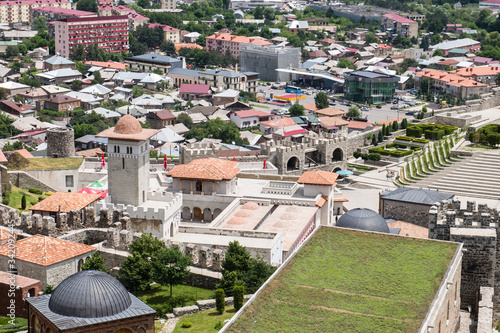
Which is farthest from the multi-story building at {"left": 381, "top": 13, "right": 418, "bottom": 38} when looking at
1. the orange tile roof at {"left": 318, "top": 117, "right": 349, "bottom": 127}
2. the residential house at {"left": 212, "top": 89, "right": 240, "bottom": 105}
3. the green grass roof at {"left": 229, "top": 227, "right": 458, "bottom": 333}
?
the green grass roof at {"left": 229, "top": 227, "right": 458, "bottom": 333}

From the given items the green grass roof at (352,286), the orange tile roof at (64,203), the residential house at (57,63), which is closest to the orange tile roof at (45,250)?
the orange tile roof at (64,203)

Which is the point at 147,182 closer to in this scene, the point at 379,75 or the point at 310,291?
the point at 310,291

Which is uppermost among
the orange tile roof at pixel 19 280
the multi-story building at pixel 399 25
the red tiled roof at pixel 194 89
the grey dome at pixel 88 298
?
the multi-story building at pixel 399 25

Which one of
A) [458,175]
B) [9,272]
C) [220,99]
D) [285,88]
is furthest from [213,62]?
[9,272]

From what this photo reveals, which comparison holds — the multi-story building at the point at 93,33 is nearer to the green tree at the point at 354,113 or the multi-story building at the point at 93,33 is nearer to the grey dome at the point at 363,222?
the green tree at the point at 354,113

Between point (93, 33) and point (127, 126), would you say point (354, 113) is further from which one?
A: point (93, 33)
